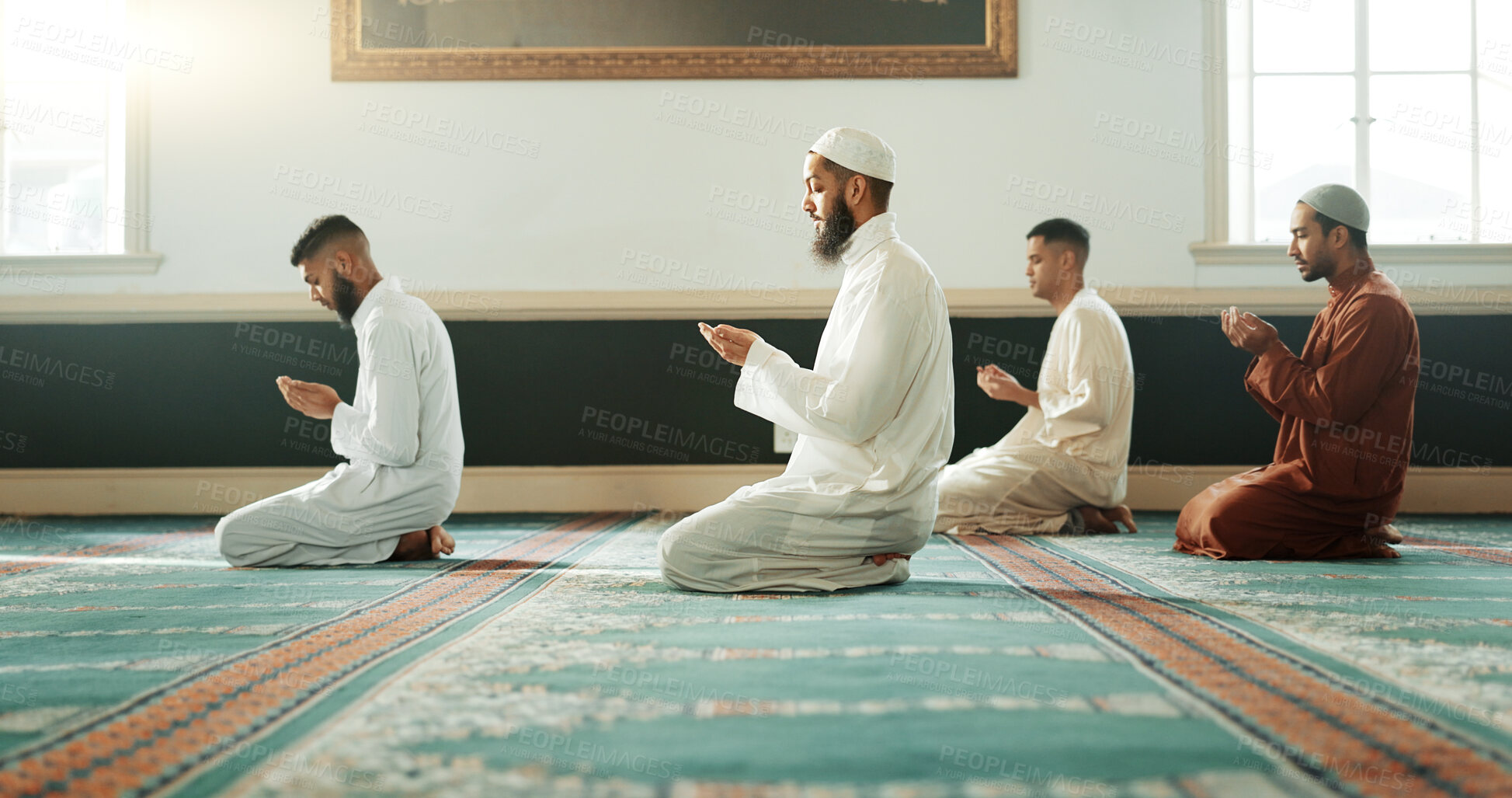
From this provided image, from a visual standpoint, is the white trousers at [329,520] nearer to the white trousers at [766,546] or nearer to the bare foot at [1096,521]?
the white trousers at [766,546]

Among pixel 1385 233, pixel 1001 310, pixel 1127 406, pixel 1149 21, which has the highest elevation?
pixel 1149 21

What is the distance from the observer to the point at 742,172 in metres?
4.94

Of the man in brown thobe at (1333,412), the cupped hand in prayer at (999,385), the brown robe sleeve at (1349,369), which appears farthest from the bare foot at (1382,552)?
the cupped hand in prayer at (999,385)

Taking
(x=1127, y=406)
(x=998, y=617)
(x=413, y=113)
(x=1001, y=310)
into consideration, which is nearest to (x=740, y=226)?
(x=1001, y=310)


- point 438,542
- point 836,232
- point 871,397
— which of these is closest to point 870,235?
point 836,232

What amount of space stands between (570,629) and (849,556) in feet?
2.52

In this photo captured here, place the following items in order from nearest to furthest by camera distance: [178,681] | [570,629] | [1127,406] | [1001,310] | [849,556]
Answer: [178,681]
[570,629]
[849,556]
[1127,406]
[1001,310]

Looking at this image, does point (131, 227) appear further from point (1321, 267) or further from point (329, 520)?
point (1321, 267)

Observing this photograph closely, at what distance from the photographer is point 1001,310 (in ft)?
16.1

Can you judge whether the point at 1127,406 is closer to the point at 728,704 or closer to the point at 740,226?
the point at 740,226

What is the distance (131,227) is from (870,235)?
13.5 ft

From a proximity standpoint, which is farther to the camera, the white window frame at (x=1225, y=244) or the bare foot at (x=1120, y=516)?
the white window frame at (x=1225, y=244)

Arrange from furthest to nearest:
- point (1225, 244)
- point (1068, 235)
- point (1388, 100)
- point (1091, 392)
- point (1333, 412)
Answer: point (1388, 100) → point (1225, 244) → point (1068, 235) → point (1091, 392) → point (1333, 412)

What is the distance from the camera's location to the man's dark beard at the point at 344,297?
10.6ft
